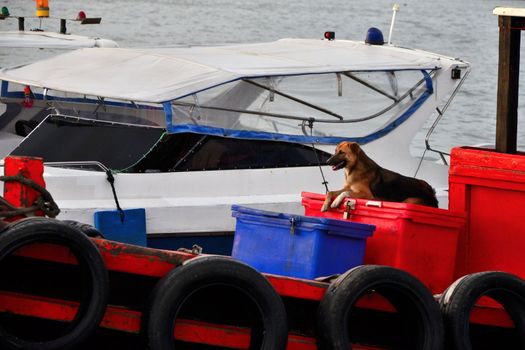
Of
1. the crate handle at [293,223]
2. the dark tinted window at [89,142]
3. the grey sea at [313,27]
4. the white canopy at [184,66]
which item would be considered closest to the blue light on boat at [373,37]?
the white canopy at [184,66]

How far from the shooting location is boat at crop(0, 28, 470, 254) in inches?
408

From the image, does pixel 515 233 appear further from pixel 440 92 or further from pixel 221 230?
pixel 440 92

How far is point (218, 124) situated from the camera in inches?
431

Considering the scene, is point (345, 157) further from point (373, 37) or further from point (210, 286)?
point (373, 37)

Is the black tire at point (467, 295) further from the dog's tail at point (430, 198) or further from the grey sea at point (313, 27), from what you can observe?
the grey sea at point (313, 27)

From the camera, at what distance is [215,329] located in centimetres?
718

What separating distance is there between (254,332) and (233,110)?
13.2ft

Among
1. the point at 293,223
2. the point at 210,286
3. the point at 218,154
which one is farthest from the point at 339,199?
the point at 218,154

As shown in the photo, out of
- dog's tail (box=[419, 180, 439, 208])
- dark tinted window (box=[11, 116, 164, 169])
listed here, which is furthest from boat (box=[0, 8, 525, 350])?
dark tinted window (box=[11, 116, 164, 169])

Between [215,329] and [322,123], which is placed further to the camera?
[322,123]

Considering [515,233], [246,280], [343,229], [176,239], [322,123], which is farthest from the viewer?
[322,123]

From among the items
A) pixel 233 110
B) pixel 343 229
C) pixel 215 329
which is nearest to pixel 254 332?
pixel 215 329

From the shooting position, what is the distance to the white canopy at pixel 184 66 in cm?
1059

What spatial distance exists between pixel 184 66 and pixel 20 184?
12.2ft
